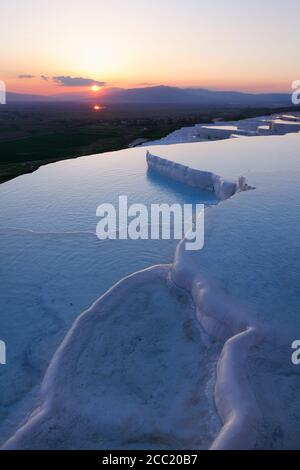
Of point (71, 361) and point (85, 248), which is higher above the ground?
point (85, 248)

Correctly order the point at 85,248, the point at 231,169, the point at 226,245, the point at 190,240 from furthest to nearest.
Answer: the point at 231,169 → the point at 85,248 → the point at 190,240 → the point at 226,245

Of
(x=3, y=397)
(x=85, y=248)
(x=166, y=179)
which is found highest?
(x=166, y=179)

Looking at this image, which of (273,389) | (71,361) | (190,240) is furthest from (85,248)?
(273,389)
